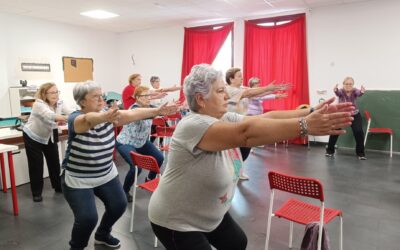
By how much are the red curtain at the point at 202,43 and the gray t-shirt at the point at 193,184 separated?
21.8 feet

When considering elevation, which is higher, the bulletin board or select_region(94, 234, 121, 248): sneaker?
the bulletin board

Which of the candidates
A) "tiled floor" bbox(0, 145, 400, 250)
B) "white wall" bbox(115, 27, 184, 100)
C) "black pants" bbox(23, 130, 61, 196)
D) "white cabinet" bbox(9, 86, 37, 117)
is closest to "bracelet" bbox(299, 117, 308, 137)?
"tiled floor" bbox(0, 145, 400, 250)

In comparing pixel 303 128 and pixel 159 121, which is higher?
pixel 303 128

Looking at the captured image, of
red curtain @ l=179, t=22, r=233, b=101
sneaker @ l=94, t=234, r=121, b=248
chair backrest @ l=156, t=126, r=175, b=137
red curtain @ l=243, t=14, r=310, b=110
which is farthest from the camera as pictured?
red curtain @ l=179, t=22, r=233, b=101

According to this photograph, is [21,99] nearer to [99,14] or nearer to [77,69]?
[77,69]

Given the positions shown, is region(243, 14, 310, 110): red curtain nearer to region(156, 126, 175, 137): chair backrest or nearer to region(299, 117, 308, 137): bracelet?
region(156, 126, 175, 137): chair backrest

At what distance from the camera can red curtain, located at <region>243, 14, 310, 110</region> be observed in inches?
275

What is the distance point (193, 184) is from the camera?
1.40 m

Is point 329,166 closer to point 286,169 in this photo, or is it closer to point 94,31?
point 286,169

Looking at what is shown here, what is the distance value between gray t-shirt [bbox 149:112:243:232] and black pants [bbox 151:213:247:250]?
32mm

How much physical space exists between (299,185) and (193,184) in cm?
109

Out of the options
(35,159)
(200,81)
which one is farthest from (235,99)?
(35,159)

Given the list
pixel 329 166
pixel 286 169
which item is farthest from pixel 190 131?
pixel 329 166

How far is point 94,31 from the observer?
361 inches
